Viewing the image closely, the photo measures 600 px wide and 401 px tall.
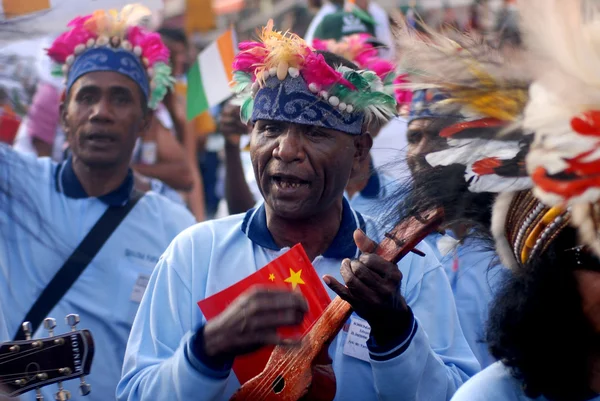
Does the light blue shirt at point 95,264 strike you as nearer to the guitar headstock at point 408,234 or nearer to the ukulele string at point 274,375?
the ukulele string at point 274,375

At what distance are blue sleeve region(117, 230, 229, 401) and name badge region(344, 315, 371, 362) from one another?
465mm

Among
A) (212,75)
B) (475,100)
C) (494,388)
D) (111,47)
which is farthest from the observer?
(212,75)

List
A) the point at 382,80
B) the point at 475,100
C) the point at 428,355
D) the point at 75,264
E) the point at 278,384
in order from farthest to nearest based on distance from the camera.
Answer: the point at 75,264, the point at 382,80, the point at 428,355, the point at 278,384, the point at 475,100

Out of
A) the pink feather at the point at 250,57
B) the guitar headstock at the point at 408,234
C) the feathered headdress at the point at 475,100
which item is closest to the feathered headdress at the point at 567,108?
the feathered headdress at the point at 475,100

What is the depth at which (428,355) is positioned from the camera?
324 cm

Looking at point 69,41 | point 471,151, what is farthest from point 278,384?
point 69,41

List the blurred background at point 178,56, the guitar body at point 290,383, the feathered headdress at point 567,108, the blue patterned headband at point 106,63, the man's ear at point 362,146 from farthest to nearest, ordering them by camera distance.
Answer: the blue patterned headband at point 106,63
the man's ear at point 362,146
the guitar body at point 290,383
the blurred background at point 178,56
the feathered headdress at point 567,108

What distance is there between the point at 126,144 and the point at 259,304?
7.84ft

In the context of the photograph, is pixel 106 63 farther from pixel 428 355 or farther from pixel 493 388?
pixel 493 388

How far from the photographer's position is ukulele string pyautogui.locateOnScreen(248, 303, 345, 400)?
9.93 feet

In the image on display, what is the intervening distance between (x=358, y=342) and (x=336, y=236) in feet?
1.36

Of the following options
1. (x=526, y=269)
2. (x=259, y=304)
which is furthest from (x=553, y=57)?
(x=259, y=304)

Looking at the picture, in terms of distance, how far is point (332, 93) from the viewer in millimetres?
3529

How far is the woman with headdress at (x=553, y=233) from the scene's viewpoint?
2.30m
